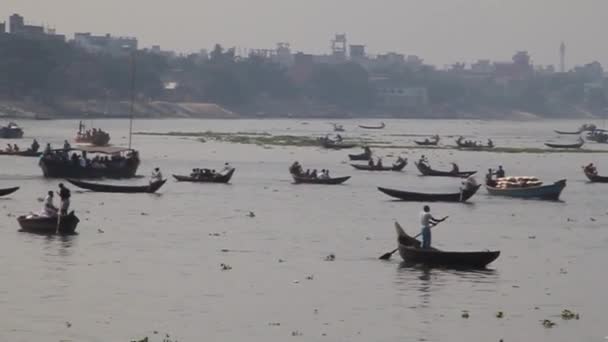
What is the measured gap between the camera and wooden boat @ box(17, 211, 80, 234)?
49.0 meters

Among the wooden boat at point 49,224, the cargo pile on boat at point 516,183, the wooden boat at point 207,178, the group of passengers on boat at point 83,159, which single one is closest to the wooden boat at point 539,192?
the cargo pile on boat at point 516,183

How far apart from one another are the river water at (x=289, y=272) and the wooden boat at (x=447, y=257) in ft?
1.19

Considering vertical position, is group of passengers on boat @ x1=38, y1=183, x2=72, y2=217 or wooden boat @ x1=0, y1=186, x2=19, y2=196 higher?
group of passengers on boat @ x1=38, y1=183, x2=72, y2=217

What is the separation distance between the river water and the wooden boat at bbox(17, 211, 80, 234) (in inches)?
19.3

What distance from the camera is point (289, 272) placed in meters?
42.6

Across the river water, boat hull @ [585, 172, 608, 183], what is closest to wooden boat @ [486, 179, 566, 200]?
the river water

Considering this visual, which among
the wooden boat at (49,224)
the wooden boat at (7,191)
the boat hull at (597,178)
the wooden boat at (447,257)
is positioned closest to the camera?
the wooden boat at (447,257)

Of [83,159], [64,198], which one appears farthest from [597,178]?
[64,198]

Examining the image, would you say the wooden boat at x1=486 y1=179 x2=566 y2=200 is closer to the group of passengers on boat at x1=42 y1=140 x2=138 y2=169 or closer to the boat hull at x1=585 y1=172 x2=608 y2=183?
the boat hull at x1=585 y1=172 x2=608 y2=183

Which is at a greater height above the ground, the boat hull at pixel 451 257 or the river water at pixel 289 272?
the boat hull at pixel 451 257

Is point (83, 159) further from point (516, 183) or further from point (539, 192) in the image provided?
point (539, 192)

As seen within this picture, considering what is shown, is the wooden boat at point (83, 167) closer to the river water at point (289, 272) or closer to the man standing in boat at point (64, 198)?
the river water at point (289, 272)

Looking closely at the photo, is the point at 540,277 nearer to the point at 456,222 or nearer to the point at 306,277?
the point at 306,277

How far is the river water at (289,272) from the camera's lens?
33.7 meters
